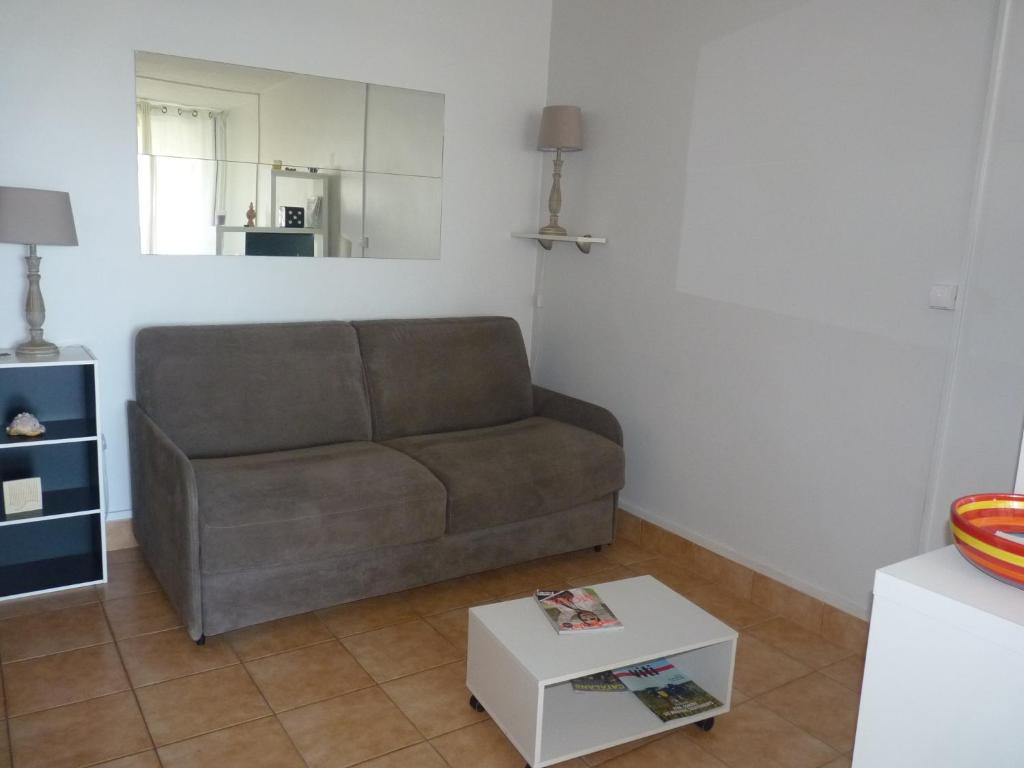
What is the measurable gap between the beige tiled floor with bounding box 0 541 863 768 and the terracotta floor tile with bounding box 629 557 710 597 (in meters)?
0.13

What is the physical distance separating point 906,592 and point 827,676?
1.52 metres

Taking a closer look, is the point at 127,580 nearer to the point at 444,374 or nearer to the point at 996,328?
the point at 444,374

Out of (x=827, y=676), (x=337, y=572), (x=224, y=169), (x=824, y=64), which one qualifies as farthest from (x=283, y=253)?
(x=827, y=676)

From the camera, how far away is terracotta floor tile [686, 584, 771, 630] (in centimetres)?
287

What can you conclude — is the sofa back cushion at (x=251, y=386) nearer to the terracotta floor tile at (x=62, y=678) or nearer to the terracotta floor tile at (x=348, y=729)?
the terracotta floor tile at (x=62, y=678)

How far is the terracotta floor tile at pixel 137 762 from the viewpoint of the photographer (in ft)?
6.35

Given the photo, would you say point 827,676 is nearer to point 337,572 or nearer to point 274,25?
point 337,572

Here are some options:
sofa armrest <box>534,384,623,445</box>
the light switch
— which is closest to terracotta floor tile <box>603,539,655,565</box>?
sofa armrest <box>534,384,623,445</box>

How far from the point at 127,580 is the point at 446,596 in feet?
3.77

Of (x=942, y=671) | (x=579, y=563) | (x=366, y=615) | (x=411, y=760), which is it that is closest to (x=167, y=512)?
(x=366, y=615)

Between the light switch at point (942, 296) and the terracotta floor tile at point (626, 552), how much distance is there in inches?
60.4

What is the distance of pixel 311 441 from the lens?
310cm

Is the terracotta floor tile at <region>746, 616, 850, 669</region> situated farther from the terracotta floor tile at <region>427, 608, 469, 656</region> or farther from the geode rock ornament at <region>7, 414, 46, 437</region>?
the geode rock ornament at <region>7, 414, 46, 437</region>

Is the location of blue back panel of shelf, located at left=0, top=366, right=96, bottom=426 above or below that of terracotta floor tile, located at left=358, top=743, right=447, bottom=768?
above
